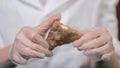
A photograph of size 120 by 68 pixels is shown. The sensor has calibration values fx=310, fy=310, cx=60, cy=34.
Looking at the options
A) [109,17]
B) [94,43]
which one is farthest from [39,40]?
[109,17]

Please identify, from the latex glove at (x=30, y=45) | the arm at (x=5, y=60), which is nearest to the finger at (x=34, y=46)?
the latex glove at (x=30, y=45)

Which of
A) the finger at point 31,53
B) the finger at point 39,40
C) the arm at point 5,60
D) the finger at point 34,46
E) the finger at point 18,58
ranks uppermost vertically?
the finger at point 39,40

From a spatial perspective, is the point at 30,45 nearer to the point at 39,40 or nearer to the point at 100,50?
the point at 39,40

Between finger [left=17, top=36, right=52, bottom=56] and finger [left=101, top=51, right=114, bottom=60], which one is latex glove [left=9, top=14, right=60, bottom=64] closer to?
finger [left=17, top=36, right=52, bottom=56]

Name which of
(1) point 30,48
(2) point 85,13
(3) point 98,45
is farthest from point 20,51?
(2) point 85,13

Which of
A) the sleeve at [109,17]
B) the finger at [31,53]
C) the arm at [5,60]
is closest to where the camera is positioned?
the finger at [31,53]

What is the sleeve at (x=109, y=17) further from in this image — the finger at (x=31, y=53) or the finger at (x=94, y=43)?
the finger at (x=31, y=53)

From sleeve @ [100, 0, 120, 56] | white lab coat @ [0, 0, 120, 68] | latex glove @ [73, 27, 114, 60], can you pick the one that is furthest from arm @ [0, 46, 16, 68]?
sleeve @ [100, 0, 120, 56]

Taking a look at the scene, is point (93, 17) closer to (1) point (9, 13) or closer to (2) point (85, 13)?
(2) point (85, 13)
